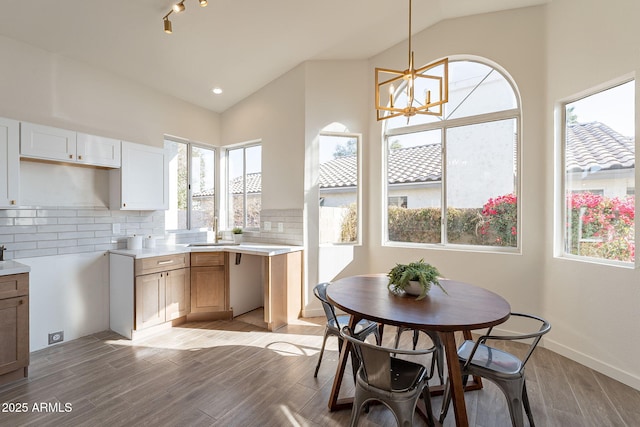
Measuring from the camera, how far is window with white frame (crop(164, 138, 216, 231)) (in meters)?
4.23

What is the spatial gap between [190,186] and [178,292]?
1.63 m

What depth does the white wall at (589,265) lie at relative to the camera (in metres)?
2.45

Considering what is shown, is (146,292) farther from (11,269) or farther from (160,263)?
(11,269)

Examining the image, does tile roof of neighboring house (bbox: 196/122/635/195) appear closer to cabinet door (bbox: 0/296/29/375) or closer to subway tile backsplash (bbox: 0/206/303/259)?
subway tile backsplash (bbox: 0/206/303/259)

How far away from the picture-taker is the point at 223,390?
233 cm

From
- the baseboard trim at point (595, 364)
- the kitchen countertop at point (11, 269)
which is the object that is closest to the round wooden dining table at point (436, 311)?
the baseboard trim at point (595, 364)

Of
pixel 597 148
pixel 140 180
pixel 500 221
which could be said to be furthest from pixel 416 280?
pixel 140 180

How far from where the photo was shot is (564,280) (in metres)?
2.94

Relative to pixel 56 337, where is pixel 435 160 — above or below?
above

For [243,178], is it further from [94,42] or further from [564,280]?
[564,280]

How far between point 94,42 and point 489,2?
407cm


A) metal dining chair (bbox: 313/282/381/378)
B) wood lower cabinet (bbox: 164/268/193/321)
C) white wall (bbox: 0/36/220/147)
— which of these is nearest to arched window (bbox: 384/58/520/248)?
metal dining chair (bbox: 313/282/381/378)

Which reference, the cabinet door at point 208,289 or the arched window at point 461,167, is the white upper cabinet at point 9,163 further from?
the arched window at point 461,167

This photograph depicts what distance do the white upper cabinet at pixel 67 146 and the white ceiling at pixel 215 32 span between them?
873mm
